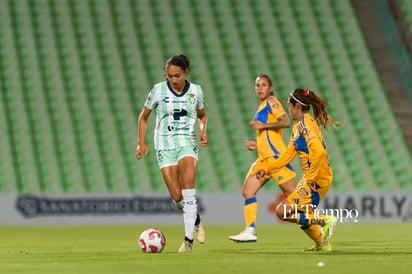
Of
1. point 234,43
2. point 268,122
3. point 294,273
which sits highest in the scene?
point 234,43

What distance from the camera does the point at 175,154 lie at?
978cm

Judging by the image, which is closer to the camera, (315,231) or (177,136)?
(315,231)

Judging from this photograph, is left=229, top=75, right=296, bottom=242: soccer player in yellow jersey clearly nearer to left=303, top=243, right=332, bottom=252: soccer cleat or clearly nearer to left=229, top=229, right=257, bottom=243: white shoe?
left=229, top=229, right=257, bottom=243: white shoe

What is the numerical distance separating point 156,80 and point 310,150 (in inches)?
462

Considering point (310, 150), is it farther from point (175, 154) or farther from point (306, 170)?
point (175, 154)

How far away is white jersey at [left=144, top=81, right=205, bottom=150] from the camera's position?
9750 mm

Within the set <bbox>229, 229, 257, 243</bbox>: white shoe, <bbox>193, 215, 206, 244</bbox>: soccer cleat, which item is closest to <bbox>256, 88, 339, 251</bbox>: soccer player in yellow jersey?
<bbox>193, 215, 206, 244</bbox>: soccer cleat

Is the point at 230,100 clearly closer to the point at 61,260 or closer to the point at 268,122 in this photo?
the point at 268,122

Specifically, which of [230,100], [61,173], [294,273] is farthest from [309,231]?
[230,100]

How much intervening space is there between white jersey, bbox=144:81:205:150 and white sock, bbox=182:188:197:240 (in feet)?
1.57

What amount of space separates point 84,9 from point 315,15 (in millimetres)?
5237

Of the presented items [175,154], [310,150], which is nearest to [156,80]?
[175,154]

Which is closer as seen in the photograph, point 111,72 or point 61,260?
point 61,260

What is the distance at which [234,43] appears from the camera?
71.3 feet
